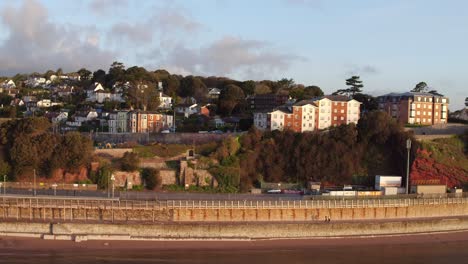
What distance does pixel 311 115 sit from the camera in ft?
202

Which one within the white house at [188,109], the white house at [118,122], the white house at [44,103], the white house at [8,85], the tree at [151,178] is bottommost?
the tree at [151,178]

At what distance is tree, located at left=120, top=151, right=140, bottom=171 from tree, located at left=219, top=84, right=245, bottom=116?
1104 inches

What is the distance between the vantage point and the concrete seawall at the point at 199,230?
3166 cm

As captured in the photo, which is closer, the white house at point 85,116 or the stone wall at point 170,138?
the stone wall at point 170,138

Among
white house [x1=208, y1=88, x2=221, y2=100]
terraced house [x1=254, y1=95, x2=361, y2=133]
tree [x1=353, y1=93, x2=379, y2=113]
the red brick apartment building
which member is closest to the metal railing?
terraced house [x1=254, y1=95, x2=361, y2=133]

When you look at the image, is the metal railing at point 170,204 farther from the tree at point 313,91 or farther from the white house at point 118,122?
the tree at point 313,91

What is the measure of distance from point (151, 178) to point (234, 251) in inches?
630

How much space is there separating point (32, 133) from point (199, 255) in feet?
82.2

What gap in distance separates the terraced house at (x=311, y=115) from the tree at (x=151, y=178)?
1734 centimetres

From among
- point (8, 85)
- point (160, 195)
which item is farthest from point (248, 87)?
point (8, 85)

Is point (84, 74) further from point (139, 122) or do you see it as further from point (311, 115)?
point (311, 115)

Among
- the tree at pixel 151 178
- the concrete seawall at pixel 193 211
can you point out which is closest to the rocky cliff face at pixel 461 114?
the concrete seawall at pixel 193 211

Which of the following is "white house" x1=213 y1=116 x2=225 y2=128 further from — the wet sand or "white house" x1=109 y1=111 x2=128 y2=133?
the wet sand

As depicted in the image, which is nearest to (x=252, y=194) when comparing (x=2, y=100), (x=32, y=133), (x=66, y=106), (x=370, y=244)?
(x=370, y=244)
